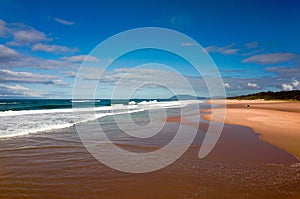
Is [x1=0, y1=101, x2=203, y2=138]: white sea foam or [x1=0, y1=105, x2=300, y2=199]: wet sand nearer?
[x1=0, y1=105, x2=300, y2=199]: wet sand

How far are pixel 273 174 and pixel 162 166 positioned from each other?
9.64 feet

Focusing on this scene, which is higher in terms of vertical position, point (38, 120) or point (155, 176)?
point (38, 120)

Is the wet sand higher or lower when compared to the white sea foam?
lower

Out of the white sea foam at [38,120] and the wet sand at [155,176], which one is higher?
the white sea foam at [38,120]

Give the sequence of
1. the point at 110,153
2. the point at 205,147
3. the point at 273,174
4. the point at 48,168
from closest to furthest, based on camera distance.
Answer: the point at 273,174, the point at 48,168, the point at 110,153, the point at 205,147

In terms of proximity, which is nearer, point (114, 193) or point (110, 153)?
point (114, 193)

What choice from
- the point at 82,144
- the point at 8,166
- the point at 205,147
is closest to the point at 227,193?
the point at 205,147

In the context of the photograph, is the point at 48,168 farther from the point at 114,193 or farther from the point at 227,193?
the point at 227,193

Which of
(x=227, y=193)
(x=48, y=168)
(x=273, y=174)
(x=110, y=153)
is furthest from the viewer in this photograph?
(x=110, y=153)

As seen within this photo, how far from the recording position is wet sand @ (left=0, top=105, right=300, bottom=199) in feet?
15.8

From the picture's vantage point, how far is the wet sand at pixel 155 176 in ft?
15.8

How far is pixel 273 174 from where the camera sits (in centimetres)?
595

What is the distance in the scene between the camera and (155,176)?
593 centimetres

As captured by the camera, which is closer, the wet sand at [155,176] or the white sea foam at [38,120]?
the wet sand at [155,176]
